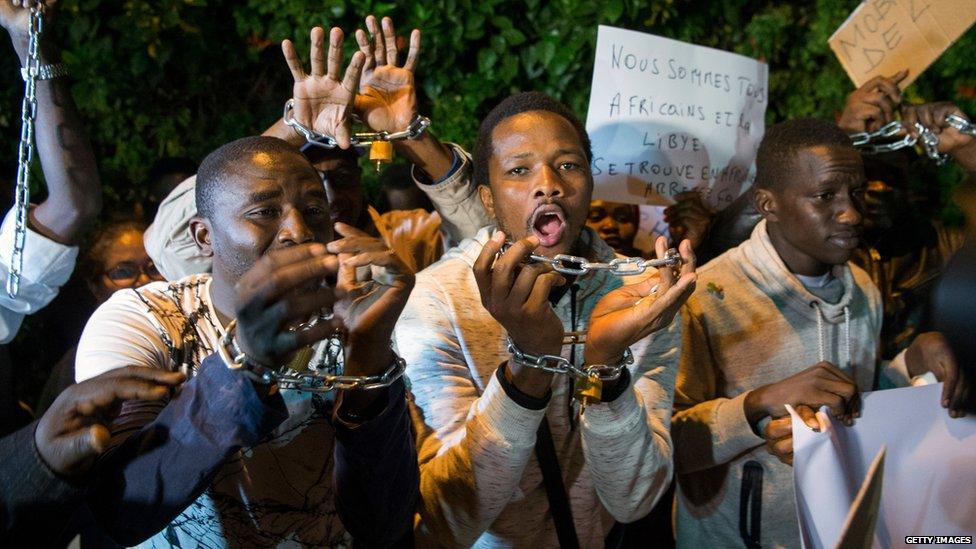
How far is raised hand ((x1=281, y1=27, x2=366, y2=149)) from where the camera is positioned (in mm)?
2346

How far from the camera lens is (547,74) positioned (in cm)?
493

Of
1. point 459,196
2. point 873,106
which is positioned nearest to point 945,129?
point 873,106

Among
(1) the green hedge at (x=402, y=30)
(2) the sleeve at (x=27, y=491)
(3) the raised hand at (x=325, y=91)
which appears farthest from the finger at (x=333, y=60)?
(1) the green hedge at (x=402, y=30)

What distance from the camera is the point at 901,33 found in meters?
3.56

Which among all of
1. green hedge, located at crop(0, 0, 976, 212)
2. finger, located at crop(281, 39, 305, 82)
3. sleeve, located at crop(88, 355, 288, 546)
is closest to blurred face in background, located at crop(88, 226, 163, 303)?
finger, located at crop(281, 39, 305, 82)

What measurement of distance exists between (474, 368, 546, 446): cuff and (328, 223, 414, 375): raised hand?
0.30m

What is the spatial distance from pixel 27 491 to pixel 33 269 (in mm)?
993

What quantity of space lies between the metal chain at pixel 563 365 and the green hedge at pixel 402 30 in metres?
2.89

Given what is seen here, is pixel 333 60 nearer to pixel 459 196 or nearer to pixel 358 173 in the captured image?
pixel 459 196

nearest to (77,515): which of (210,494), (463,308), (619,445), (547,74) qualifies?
(210,494)

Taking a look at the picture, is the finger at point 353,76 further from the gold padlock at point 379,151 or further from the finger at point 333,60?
the gold padlock at point 379,151

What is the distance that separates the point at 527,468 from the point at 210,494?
0.79m

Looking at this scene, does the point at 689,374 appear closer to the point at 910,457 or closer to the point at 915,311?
the point at 910,457

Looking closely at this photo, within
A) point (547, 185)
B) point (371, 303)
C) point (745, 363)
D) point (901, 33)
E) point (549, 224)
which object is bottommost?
point (745, 363)
